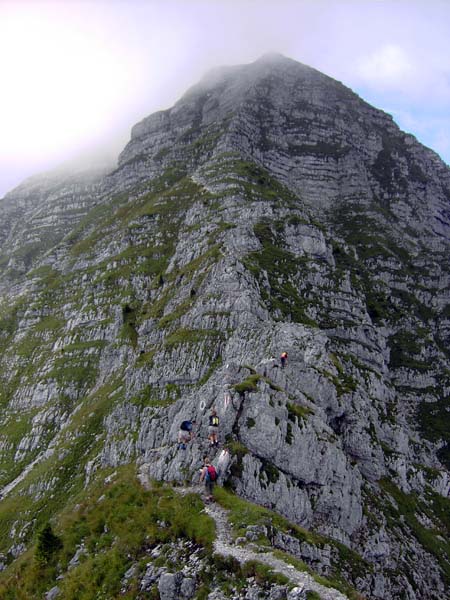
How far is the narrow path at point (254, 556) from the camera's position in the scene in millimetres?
31173

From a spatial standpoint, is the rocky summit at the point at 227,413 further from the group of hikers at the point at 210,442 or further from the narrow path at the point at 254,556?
the group of hikers at the point at 210,442

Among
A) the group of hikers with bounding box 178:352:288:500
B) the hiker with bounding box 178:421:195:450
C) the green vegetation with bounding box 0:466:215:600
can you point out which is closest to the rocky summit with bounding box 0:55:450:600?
the green vegetation with bounding box 0:466:215:600

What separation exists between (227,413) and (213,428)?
12.2 feet

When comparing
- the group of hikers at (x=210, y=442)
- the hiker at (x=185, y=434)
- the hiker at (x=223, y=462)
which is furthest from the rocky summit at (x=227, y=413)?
the hiker at (x=185, y=434)

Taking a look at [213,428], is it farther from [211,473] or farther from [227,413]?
[211,473]

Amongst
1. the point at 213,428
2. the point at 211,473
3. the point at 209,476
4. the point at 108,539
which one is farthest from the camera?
the point at 213,428

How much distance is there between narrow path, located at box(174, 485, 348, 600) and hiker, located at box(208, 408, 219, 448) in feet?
31.5

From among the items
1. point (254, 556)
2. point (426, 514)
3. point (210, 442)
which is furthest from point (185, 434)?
point (426, 514)

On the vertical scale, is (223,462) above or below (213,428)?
below

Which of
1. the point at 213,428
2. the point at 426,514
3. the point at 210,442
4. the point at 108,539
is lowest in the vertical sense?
the point at 426,514

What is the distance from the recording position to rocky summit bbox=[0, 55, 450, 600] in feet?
136

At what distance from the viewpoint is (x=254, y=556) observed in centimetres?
3562

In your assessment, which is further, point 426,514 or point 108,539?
point 426,514

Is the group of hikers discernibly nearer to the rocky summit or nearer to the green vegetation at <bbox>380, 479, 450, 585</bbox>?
the rocky summit
